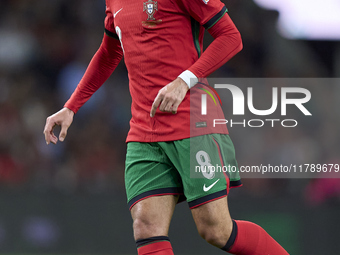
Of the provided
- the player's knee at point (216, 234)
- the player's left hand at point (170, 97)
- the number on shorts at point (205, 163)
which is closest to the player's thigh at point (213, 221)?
the player's knee at point (216, 234)

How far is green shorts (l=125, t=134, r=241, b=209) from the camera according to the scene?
2189 millimetres

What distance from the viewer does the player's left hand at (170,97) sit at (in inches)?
80.0

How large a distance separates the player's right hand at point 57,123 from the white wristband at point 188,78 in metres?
0.75

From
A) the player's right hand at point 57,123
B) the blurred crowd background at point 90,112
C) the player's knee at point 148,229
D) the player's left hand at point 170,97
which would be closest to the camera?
the player's left hand at point 170,97

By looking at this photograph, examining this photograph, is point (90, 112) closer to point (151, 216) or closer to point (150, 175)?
point (150, 175)

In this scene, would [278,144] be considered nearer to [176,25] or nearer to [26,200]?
[26,200]

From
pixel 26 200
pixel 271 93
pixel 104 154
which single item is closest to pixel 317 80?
pixel 271 93

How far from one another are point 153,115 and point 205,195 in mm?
430

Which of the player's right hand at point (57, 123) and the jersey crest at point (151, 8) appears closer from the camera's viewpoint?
the jersey crest at point (151, 8)

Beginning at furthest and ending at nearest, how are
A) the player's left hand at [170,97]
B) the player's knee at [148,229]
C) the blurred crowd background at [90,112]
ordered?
1. the blurred crowd background at [90,112]
2. the player's knee at [148,229]
3. the player's left hand at [170,97]

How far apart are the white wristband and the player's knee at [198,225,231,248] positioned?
2.10 ft

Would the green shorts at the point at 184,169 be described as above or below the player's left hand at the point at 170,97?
below

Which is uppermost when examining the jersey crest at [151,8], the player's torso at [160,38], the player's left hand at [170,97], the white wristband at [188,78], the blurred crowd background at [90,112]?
the jersey crest at [151,8]

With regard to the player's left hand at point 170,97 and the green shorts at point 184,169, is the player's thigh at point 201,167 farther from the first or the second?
the player's left hand at point 170,97
